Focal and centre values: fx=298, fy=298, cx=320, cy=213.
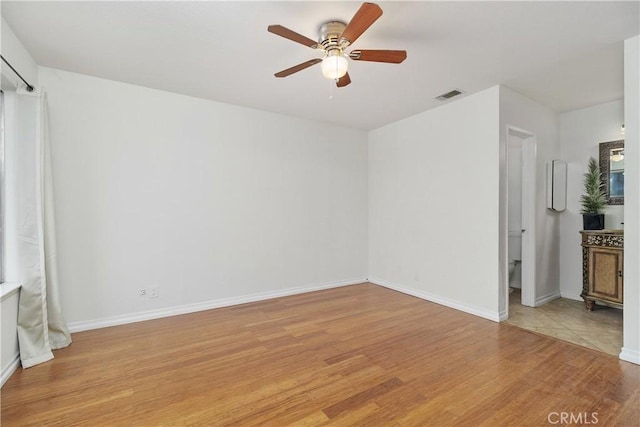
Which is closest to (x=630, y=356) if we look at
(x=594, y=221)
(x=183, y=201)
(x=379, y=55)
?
(x=594, y=221)

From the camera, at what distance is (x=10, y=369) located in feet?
7.14

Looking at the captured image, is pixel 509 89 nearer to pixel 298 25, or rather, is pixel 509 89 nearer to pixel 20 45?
pixel 298 25

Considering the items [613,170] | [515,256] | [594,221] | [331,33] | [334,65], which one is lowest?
[515,256]

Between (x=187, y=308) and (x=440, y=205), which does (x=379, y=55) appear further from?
(x=187, y=308)

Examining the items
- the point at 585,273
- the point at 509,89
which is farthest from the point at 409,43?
the point at 585,273

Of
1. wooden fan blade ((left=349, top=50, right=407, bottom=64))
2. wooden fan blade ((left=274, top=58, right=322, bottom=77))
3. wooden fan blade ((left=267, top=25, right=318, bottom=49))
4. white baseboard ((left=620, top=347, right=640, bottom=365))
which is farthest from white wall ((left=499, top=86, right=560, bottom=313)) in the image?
wooden fan blade ((left=267, top=25, right=318, bottom=49))

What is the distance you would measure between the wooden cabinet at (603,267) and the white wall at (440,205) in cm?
127

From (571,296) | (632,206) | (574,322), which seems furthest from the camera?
(571,296)

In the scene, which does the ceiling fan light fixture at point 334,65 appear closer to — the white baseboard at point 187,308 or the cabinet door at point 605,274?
the white baseboard at point 187,308

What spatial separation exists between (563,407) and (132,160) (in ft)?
13.8

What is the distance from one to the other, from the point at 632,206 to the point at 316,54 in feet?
9.38

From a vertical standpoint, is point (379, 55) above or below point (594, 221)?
above

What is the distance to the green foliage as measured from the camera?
12.2 feet

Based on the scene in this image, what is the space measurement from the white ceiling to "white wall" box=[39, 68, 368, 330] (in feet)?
1.12
